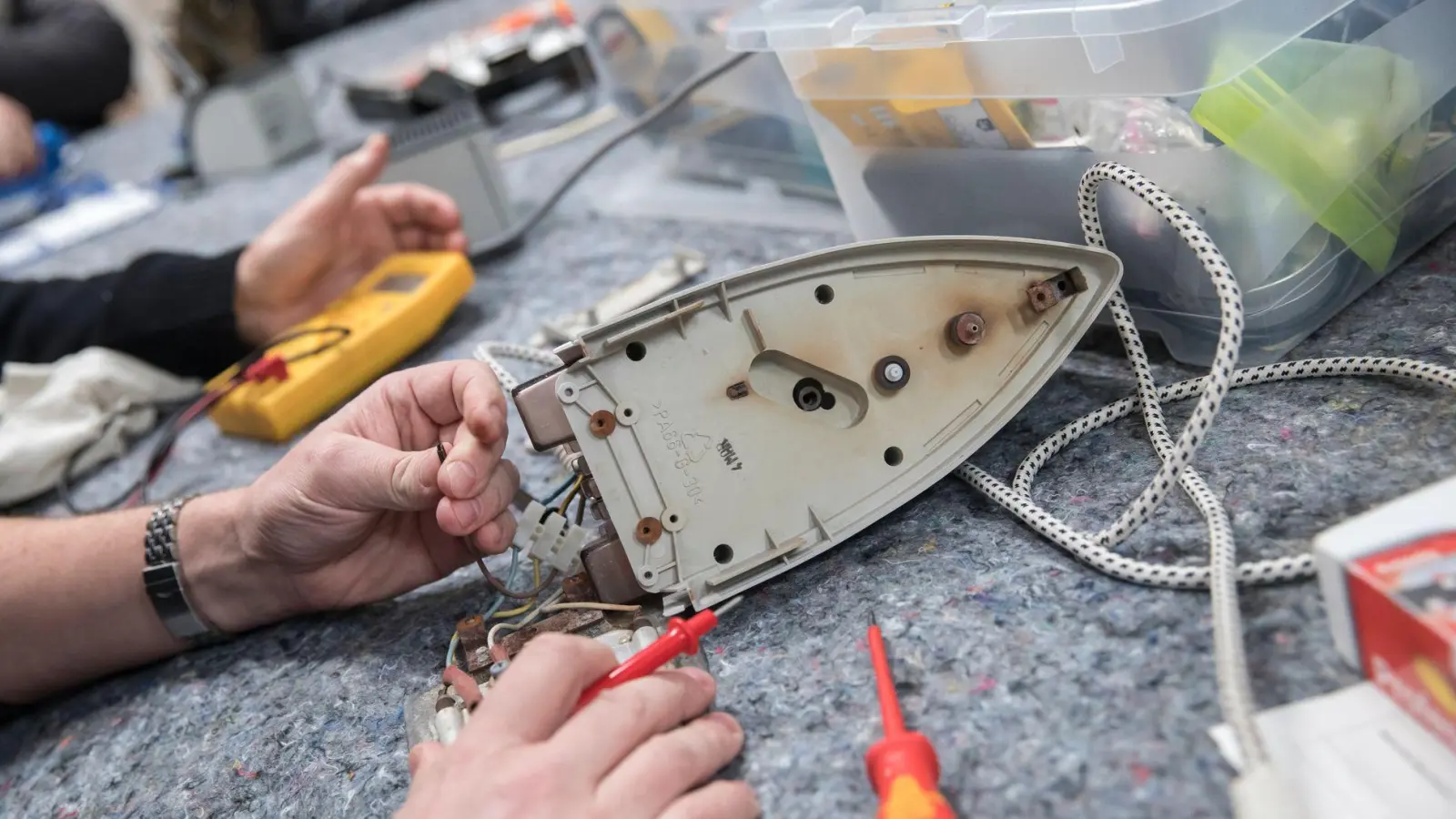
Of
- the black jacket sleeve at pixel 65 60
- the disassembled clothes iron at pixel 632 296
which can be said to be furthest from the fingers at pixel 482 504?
the black jacket sleeve at pixel 65 60

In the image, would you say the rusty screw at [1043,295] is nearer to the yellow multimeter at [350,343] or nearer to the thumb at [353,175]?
the yellow multimeter at [350,343]

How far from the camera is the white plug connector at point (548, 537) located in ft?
1.87

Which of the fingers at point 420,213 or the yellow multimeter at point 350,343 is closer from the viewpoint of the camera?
the yellow multimeter at point 350,343

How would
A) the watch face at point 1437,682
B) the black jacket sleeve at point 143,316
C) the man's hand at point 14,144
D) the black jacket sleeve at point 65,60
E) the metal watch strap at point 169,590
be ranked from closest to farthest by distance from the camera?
the watch face at point 1437,682 < the metal watch strap at point 169,590 < the black jacket sleeve at point 143,316 < the man's hand at point 14,144 < the black jacket sleeve at point 65,60

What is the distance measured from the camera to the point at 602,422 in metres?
0.54

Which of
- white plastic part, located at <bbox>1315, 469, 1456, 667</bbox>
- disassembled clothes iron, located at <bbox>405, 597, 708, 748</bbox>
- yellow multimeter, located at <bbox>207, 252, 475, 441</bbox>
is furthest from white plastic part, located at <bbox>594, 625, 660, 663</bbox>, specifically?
yellow multimeter, located at <bbox>207, 252, 475, 441</bbox>

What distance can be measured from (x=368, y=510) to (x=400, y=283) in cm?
45

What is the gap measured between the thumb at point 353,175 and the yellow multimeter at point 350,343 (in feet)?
0.27

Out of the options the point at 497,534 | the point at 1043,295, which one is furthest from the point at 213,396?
the point at 1043,295

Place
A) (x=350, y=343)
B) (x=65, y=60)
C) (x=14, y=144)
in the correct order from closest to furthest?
1. (x=350, y=343)
2. (x=14, y=144)
3. (x=65, y=60)

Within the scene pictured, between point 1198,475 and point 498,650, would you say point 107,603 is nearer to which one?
point 498,650

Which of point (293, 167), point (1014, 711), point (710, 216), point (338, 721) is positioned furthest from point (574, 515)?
point (293, 167)

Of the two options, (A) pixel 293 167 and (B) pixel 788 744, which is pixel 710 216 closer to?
(B) pixel 788 744

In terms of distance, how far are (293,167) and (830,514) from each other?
1.38 meters
